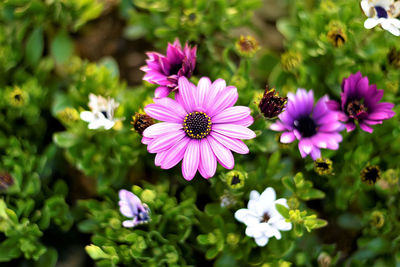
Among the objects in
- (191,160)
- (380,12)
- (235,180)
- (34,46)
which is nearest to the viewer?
(191,160)

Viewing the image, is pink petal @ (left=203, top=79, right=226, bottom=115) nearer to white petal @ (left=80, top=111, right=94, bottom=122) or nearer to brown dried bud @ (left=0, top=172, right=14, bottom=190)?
white petal @ (left=80, top=111, right=94, bottom=122)

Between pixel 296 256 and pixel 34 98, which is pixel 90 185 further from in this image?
pixel 296 256

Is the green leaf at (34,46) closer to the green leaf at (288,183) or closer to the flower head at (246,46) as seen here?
the flower head at (246,46)

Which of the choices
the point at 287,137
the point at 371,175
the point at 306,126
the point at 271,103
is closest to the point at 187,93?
the point at 271,103

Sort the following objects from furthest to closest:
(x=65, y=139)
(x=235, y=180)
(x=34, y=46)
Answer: (x=34, y=46) → (x=65, y=139) → (x=235, y=180)

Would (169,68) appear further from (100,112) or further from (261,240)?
(261,240)

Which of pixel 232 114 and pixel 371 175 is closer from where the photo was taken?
pixel 232 114

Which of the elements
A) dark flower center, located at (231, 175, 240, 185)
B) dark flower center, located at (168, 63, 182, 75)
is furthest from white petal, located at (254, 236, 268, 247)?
dark flower center, located at (168, 63, 182, 75)

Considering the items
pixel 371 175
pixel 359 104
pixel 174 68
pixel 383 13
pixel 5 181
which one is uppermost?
pixel 383 13
